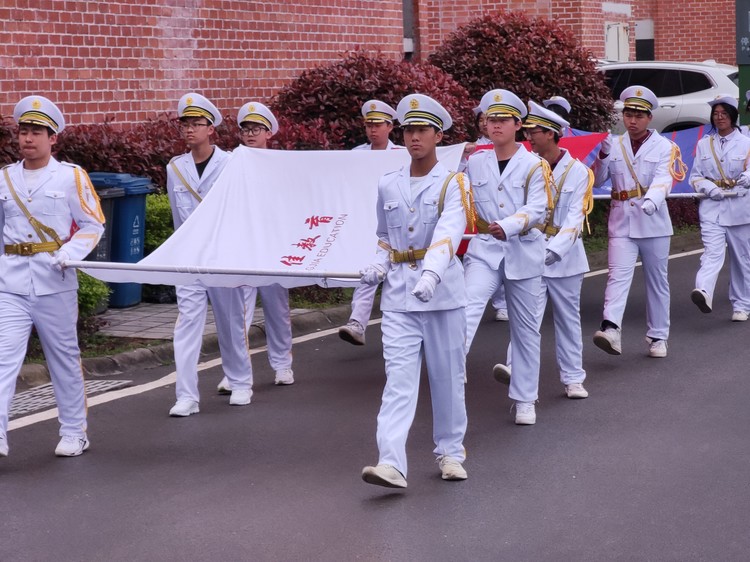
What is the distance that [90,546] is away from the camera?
6211mm

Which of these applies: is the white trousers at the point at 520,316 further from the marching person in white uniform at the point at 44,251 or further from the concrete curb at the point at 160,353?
the concrete curb at the point at 160,353

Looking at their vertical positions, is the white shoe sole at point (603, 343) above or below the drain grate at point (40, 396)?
above

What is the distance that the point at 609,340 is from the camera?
1023 cm

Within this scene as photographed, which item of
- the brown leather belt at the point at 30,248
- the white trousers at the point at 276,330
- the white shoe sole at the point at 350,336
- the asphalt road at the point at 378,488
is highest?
the brown leather belt at the point at 30,248

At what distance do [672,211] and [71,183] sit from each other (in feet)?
43.1

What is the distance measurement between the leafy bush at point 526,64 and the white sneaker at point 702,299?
6.45m

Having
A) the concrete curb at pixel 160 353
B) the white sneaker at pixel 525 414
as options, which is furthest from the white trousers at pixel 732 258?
the white sneaker at pixel 525 414

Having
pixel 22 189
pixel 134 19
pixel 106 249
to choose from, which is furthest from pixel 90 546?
pixel 134 19

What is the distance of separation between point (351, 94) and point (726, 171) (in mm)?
4590

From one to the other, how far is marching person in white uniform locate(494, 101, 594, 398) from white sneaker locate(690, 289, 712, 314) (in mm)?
2889

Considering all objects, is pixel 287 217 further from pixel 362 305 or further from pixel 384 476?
pixel 384 476

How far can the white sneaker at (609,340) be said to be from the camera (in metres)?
10.2

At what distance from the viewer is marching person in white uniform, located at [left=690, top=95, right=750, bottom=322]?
1215 cm

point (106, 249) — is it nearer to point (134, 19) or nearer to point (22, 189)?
point (134, 19)
